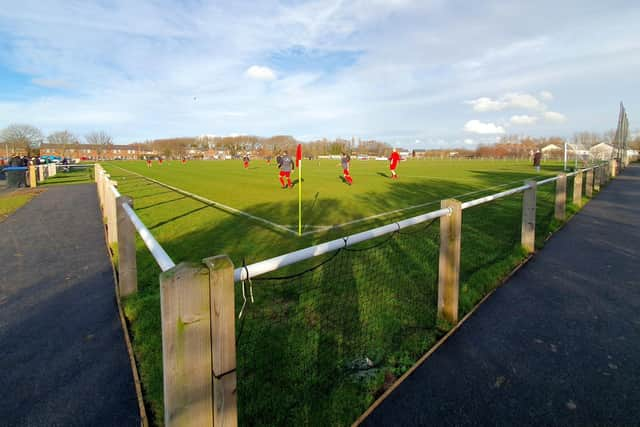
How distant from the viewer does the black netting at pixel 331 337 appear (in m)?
2.59

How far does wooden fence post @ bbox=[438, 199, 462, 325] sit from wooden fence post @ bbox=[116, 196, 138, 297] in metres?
3.59

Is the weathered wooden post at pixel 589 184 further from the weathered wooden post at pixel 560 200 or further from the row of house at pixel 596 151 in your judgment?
the row of house at pixel 596 151

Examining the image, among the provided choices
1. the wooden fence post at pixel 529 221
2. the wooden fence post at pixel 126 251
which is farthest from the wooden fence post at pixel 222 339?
the wooden fence post at pixel 529 221

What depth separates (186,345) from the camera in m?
1.53

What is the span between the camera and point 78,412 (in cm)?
257

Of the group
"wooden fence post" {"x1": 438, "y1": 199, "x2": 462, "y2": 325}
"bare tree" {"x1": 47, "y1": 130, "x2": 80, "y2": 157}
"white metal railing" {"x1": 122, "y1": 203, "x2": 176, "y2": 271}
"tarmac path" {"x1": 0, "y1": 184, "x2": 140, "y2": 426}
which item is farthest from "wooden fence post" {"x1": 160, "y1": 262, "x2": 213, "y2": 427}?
"bare tree" {"x1": 47, "y1": 130, "x2": 80, "y2": 157}

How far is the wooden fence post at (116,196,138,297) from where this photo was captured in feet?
14.4

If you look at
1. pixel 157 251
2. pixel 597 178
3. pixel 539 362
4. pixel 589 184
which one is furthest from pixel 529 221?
pixel 597 178

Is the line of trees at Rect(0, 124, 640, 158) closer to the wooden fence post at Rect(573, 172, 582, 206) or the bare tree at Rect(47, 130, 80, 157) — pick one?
the bare tree at Rect(47, 130, 80, 157)

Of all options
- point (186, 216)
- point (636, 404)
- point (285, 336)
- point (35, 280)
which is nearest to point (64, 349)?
point (285, 336)

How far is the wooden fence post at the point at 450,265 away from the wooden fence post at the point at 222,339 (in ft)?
8.64

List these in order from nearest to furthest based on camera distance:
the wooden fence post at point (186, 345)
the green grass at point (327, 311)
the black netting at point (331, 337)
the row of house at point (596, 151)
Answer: the wooden fence post at point (186, 345), the black netting at point (331, 337), the green grass at point (327, 311), the row of house at point (596, 151)

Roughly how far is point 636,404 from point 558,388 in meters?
0.45

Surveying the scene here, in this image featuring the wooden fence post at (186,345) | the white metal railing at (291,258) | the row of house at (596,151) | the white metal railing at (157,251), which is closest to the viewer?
the wooden fence post at (186,345)
